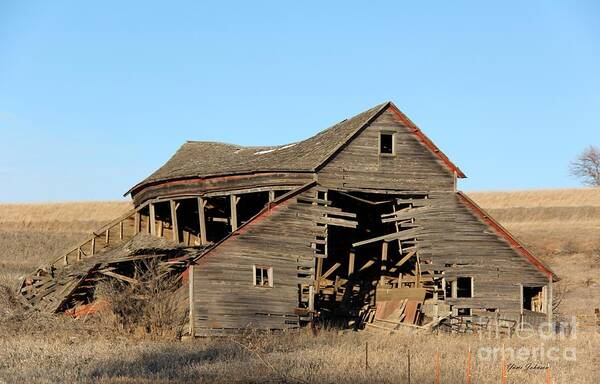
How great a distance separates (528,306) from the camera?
37562 mm

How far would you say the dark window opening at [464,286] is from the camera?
3550 cm

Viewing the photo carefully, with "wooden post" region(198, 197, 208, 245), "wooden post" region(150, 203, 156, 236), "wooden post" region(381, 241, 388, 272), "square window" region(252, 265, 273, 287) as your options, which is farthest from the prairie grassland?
"wooden post" region(150, 203, 156, 236)

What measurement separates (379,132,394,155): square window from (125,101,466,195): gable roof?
80cm

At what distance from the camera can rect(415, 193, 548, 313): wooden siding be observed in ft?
114

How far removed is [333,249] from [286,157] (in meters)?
5.94

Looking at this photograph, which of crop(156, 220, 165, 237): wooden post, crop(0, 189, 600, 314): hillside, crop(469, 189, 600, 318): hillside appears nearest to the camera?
crop(156, 220, 165, 237): wooden post

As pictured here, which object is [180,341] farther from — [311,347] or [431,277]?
[431,277]

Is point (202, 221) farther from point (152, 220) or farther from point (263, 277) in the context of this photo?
point (263, 277)

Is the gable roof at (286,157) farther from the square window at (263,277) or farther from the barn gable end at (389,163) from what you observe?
the square window at (263,277)

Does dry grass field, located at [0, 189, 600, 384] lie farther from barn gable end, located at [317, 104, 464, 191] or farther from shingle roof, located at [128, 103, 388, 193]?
shingle roof, located at [128, 103, 388, 193]

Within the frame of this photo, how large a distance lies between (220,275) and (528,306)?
13704 millimetres

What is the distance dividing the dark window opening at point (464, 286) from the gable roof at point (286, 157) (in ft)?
13.4

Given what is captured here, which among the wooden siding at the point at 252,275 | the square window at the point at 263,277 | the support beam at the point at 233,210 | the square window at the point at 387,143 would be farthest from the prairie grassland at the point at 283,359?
the square window at the point at 387,143

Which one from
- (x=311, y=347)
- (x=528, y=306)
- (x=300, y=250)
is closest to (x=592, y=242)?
(x=528, y=306)
